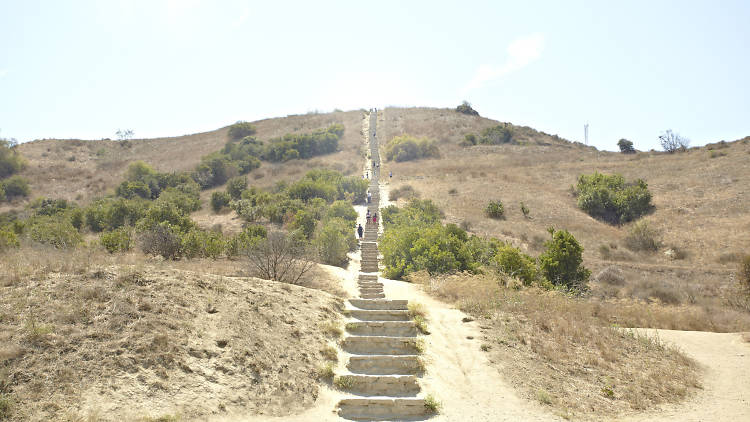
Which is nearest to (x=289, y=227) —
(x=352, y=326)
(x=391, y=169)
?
(x=352, y=326)

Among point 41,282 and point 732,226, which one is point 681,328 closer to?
point 41,282

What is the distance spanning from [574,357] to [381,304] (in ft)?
16.8

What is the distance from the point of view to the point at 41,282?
8500 millimetres

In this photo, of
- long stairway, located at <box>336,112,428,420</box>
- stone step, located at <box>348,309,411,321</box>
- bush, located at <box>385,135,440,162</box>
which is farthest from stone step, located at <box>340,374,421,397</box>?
bush, located at <box>385,135,440,162</box>

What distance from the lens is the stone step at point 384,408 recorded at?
812cm

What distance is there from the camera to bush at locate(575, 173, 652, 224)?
37281 mm

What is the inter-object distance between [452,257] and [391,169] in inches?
1400

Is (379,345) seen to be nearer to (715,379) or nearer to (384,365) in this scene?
(384,365)

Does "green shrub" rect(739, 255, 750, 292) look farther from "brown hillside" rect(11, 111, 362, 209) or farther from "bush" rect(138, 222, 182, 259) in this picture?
"brown hillside" rect(11, 111, 362, 209)

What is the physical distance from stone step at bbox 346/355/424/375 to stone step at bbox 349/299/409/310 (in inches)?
106

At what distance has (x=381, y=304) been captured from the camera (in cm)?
1239

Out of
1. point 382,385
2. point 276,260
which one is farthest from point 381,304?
point 276,260

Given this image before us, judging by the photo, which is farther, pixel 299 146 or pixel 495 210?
pixel 299 146

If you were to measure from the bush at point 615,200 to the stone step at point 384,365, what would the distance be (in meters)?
34.1
